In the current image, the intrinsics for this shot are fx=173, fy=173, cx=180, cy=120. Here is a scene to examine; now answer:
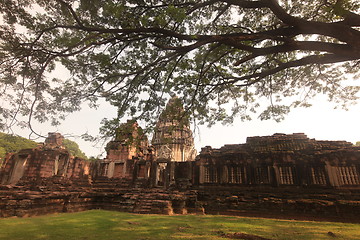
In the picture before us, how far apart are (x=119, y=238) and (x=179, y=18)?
241 inches

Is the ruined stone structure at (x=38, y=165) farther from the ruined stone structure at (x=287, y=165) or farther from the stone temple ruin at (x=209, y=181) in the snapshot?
the ruined stone structure at (x=287, y=165)

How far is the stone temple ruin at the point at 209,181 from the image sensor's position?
9.10m

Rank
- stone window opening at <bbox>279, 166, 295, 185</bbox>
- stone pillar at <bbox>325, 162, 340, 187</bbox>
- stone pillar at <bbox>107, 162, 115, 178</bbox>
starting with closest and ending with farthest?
stone pillar at <bbox>325, 162, 340, 187</bbox>, stone window opening at <bbox>279, 166, 295, 185</bbox>, stone pillar at <bbox>107, 162, 115, 178</bbox>

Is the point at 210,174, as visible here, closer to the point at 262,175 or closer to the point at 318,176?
the point at 262,175

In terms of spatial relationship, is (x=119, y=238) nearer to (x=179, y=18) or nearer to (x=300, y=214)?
(x=179, y=18)

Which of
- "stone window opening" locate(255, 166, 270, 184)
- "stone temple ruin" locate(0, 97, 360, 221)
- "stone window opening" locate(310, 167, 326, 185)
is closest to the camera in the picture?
"stone temple ruin" locate(0, 97, 360, 221)

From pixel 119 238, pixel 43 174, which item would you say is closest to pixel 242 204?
pixel 119 238

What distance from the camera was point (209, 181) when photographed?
14703 mm

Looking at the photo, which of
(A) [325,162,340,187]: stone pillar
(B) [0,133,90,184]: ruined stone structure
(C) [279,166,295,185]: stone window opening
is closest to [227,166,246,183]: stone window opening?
(C) [279,166,295,185]: stone window opening

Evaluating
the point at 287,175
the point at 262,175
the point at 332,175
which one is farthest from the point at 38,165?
the point at 332,175

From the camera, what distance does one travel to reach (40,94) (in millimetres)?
6504

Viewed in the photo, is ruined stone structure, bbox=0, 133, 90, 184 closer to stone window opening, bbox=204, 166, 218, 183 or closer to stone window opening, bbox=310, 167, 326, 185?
stone window opening, bbox=204, 166, 218, 183

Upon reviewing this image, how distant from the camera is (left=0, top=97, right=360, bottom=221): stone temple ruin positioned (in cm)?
910

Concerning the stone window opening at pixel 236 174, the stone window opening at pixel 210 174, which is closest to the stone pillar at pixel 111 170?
the stone window opening at pixel 210 174
